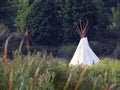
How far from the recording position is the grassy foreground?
3219 mm

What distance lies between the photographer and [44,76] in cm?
355

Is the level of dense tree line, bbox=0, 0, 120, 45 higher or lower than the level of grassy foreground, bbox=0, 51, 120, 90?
lower

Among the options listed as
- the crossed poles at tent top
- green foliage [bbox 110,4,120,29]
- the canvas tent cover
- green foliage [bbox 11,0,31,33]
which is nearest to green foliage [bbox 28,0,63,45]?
green foliage [bbox 11,0,31,33]

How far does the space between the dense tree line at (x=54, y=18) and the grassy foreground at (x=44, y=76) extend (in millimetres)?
20936

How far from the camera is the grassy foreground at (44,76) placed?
3219mm

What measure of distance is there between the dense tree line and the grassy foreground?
20936 mm

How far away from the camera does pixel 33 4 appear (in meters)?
28.2

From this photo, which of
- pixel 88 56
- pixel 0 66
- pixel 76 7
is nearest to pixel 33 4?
pixel 76 7

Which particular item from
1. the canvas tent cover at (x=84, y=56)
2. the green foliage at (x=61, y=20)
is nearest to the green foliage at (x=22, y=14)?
the green foliage at (x=61, y=20)

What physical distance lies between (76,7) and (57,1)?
5.41ft

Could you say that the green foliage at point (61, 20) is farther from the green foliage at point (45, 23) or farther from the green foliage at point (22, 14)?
the green foliage at point (22, 14)

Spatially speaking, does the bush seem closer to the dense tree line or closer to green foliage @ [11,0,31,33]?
the dense tree line

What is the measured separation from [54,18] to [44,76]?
82.4 feet

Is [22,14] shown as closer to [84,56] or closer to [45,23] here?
[45,23]
